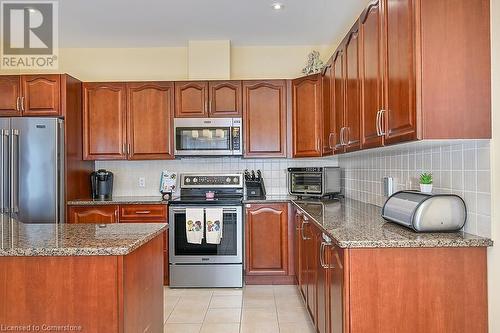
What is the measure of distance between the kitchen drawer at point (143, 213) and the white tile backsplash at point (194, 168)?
0.62 meters

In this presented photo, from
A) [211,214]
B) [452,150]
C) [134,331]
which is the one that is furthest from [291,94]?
[134,331]

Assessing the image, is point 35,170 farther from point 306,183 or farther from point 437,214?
point 437,214

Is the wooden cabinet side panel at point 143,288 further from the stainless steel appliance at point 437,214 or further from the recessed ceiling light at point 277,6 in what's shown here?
the recessed ceiling light at point 277,6

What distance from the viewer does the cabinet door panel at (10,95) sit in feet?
12.9

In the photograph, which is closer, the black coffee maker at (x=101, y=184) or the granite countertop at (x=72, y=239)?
the granite countertop at (x=72, y=239)

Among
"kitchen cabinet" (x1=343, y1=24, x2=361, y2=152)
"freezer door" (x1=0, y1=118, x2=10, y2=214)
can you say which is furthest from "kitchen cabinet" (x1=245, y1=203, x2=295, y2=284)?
"freezer door" (x1=0, y1=118, x2=10, y2=214)

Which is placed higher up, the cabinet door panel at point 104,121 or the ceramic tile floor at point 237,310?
the cabinet door panel at point 104,121

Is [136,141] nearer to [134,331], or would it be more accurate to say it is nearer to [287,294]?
[287,294]

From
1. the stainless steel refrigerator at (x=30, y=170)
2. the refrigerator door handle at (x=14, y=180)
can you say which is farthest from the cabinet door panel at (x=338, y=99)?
the refrigerator door handle at (x=14, y=180)

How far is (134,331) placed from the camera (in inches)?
73.0

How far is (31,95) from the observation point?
3.92m

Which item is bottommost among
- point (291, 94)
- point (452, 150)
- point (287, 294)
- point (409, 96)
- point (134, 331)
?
point (287, 294)

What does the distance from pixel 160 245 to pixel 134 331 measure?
575mm

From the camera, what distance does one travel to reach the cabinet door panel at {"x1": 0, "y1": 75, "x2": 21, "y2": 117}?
3930 mm
